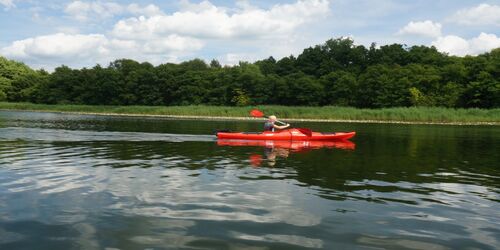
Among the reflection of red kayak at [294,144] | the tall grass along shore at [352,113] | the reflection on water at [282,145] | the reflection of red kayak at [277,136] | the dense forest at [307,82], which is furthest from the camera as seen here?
the dense forest at [307,82]

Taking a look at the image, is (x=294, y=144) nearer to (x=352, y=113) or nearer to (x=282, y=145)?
(x=282, y=145)

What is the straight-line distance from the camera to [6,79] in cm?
9394

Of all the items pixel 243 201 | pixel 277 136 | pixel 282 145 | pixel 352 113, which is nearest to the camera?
pixel 243 201

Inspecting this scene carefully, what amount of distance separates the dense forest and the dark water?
2048 inches

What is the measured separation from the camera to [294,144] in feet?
72.4

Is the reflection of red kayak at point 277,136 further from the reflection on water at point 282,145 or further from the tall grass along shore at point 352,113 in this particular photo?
the tall grass along shore at point 352,113

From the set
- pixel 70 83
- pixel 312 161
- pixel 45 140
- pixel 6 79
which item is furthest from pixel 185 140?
pixel 6 79

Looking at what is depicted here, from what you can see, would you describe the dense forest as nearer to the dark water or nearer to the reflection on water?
the reflection on water

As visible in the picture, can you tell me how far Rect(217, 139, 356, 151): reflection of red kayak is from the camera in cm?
2112

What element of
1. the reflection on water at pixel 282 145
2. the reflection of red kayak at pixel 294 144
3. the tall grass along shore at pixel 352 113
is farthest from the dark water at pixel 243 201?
the tall grass along shore at pixel 352 113

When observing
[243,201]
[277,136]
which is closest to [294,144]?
[277,136]

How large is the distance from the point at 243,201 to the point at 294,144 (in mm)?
12965

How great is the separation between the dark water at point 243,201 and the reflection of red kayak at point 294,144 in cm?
351

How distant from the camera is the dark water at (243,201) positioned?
695 centimetres
